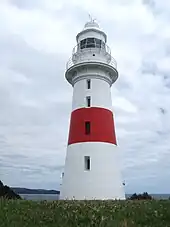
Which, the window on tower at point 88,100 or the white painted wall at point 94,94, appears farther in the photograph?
the white painted wall at point 94,94

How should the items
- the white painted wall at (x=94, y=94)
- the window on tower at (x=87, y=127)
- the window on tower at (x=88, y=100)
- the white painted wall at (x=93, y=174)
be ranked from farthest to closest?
the white painted wall at (x=94, y=94) < the window on tower at (x=88, y=100) < the window on tower at (x=87, y=127) < the white painted wall at (x=93, y=174)

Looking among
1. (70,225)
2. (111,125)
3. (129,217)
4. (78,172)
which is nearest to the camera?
(70,225)

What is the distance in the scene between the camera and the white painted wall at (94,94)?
26.5 m

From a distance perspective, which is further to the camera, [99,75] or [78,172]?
[99,75]

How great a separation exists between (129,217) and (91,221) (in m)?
1.12

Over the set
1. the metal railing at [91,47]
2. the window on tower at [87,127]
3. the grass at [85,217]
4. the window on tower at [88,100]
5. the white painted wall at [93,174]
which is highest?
the metal railing at [91,47]

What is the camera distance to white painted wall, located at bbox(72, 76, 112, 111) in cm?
2647

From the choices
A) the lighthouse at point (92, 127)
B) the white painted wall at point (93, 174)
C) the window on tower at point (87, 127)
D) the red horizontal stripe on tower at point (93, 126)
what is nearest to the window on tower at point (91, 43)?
the lighthouse at point (92, 127)

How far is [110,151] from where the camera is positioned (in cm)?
2534

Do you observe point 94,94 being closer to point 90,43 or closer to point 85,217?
point 90,43

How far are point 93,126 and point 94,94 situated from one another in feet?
8.97

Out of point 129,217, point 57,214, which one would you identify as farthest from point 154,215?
point 57,214

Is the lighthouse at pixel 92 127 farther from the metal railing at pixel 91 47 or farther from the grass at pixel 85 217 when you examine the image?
the grass at pixel 85 217

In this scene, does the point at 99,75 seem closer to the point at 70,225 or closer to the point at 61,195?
the point at 61,195
